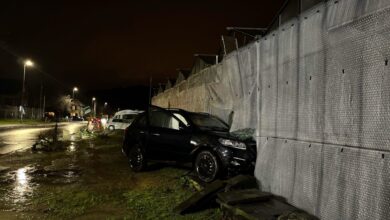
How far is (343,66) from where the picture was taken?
4.46 metres

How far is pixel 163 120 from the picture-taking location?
980 centimetres

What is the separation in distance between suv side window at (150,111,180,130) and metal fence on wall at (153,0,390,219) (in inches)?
102

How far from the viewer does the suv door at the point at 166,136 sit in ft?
29.4

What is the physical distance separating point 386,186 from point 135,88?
139 m

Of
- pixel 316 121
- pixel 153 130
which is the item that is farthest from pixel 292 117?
pixel 153 130

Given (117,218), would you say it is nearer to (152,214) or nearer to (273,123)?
(152,214)

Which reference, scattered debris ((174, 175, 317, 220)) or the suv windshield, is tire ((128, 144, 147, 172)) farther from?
scattered debris ((174, 175, 317, 220))

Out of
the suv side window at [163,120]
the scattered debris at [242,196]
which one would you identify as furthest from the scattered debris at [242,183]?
the suv side window at [163,120]

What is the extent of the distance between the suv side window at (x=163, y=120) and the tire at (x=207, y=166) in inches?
52.9

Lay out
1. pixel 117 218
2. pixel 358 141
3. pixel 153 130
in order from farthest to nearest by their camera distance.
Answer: pixel 153 130, pixel 117 218, pixel 358 141

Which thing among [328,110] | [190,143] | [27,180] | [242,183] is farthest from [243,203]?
[27,180]

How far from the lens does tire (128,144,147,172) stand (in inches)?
390

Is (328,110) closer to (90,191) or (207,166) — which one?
(207,166)

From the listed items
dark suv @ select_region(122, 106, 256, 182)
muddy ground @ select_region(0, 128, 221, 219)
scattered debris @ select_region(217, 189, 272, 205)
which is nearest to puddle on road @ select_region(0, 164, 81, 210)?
muddy ground @ select_region(0, 128, 221, 219)
